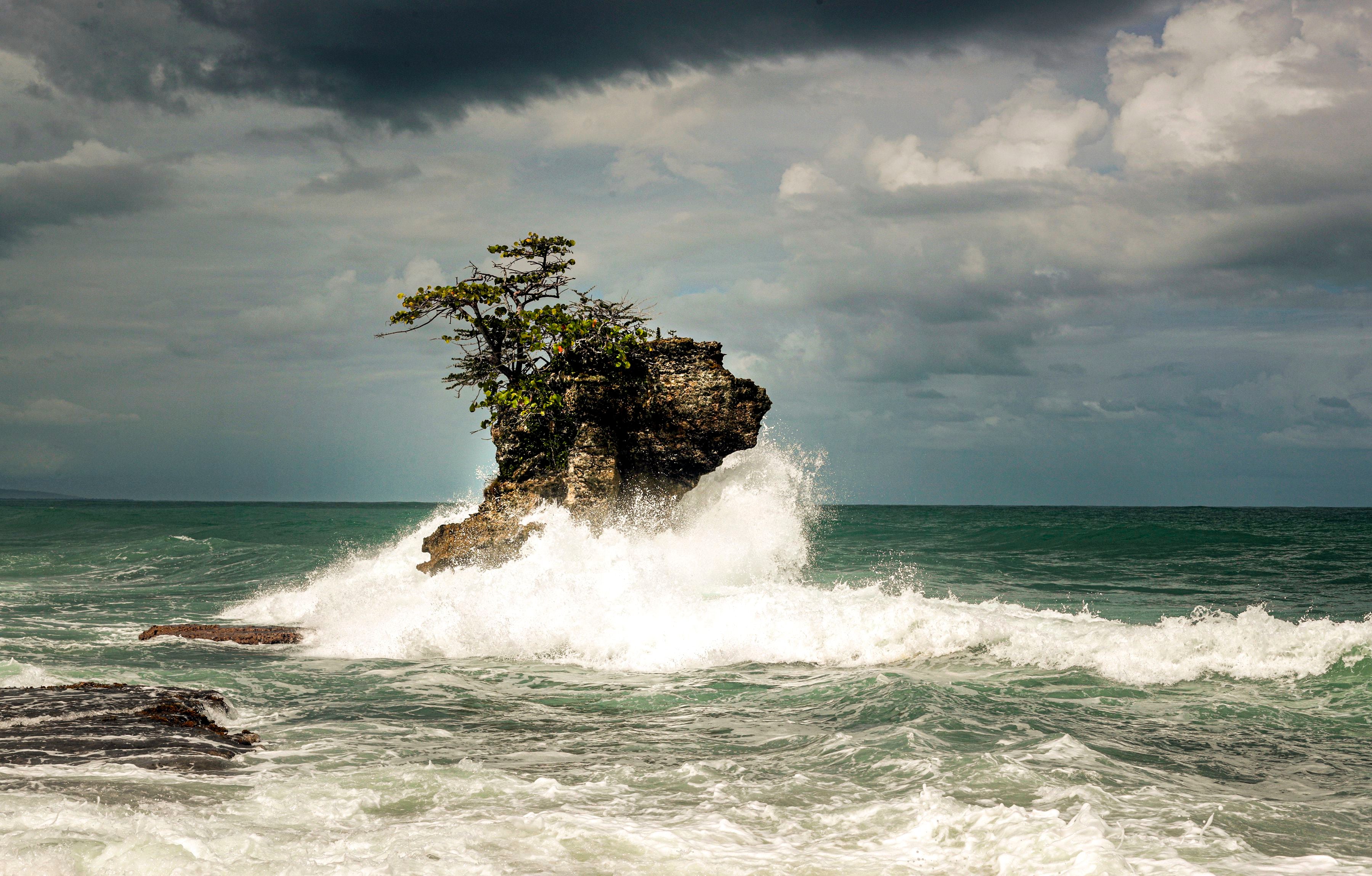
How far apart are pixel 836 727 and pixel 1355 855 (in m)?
3.48

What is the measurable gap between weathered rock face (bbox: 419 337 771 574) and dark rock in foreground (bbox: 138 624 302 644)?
2.63 m

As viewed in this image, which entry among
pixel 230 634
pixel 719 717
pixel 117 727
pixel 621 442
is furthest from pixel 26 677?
pixel 621 442

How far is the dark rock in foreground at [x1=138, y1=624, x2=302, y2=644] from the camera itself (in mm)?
11594

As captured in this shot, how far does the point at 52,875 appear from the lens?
12.6 feet

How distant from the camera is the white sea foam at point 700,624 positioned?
9.16m

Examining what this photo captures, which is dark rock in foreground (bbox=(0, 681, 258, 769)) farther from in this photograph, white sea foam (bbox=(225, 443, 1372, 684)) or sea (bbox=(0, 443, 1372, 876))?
white sea foam (bbox=(225, 443, 1372, 684))

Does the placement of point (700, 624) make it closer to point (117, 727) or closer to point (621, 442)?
point (621, 442)

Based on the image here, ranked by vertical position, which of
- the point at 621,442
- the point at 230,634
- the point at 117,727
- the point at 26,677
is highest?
the point at 621,442

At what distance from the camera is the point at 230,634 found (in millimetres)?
11781

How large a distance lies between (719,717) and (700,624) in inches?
123

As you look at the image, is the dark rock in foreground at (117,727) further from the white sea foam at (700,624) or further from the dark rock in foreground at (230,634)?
the dark rock in foreground at (230,634)

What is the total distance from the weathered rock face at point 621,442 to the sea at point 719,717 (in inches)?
22.7

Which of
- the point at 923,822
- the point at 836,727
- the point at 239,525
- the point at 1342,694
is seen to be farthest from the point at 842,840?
the point at 239,525

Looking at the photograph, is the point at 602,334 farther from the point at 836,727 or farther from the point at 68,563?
the point at 68,563
